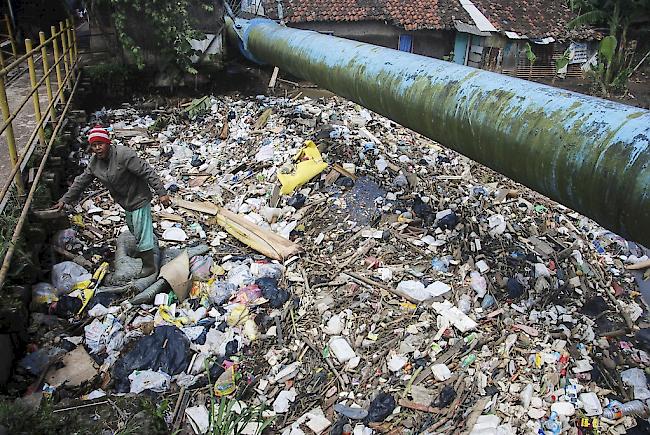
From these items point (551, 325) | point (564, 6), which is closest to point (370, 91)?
point (551, 325)

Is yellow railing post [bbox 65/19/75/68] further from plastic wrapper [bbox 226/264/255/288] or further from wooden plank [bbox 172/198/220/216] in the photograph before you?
plastic wrapper [bbox 226/264/255/288]

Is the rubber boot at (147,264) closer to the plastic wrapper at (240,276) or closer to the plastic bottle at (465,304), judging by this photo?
the plastic wrapper at (240,276)

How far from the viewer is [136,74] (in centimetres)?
979

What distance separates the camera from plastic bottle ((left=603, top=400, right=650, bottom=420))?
3.60 m

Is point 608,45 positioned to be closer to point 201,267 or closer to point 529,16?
point 529,16

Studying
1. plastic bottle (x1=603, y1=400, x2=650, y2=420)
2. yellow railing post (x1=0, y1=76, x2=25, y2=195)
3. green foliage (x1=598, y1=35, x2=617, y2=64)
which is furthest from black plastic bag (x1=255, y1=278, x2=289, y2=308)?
green foliage (x1=598, y1=35, x2=617, y2=64)

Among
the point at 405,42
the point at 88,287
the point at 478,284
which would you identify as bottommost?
the point at 88,287

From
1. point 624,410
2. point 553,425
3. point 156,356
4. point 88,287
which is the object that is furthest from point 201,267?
point 624,410

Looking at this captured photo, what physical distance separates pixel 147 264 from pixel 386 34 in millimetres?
13729

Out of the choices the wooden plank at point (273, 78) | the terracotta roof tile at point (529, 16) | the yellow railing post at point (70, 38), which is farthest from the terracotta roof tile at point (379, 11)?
the yellow railing post at point (70, 38)

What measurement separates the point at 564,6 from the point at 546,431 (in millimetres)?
20054

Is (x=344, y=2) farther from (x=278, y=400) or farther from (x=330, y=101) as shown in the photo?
(x=278, y=400)

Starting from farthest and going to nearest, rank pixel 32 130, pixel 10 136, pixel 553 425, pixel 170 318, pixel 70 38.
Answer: pixel 70 38
pixel 32 130
pixel 170 318
pixel 10 136
pixel 553 425

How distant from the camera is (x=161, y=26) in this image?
29.8 ft
